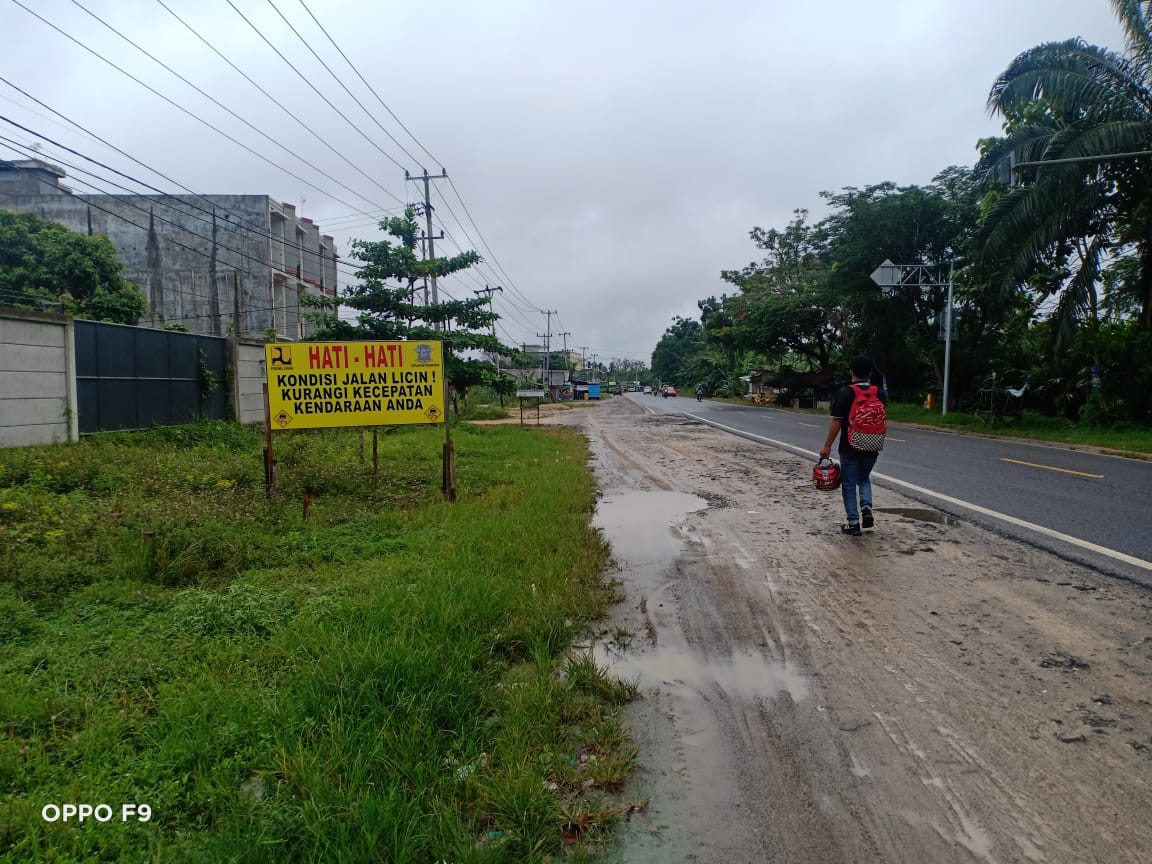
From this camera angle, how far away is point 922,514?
24.6ft

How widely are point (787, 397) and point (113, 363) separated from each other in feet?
134

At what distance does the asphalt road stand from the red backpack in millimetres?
1620

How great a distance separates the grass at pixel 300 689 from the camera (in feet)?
7.61

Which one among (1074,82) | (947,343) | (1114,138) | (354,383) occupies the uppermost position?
(1074,82)

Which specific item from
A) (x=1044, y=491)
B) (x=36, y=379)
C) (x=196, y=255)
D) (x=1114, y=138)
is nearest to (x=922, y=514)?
(x=1044, y=491)

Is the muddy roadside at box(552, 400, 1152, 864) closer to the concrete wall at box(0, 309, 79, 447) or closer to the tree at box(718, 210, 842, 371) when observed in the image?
the concrete wall at box(0, 309, 79, 447)

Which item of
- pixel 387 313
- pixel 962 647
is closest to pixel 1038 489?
pixel 962 647

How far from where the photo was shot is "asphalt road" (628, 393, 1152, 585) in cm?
594

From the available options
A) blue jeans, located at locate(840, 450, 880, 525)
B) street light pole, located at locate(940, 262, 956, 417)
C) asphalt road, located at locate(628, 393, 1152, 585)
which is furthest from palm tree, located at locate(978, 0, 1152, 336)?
blue jeans, located at locate(840, 450, 880, 525)

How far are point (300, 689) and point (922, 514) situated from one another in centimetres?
676

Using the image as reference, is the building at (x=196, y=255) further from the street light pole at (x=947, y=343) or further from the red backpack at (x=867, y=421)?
the red backpack at (x=867, y=421)

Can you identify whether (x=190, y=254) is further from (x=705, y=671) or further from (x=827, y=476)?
(x=705, y=671)

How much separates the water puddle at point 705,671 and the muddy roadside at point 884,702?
0.01m

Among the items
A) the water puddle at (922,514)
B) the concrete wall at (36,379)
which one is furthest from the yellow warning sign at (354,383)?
the concrete wall at (36,379)
